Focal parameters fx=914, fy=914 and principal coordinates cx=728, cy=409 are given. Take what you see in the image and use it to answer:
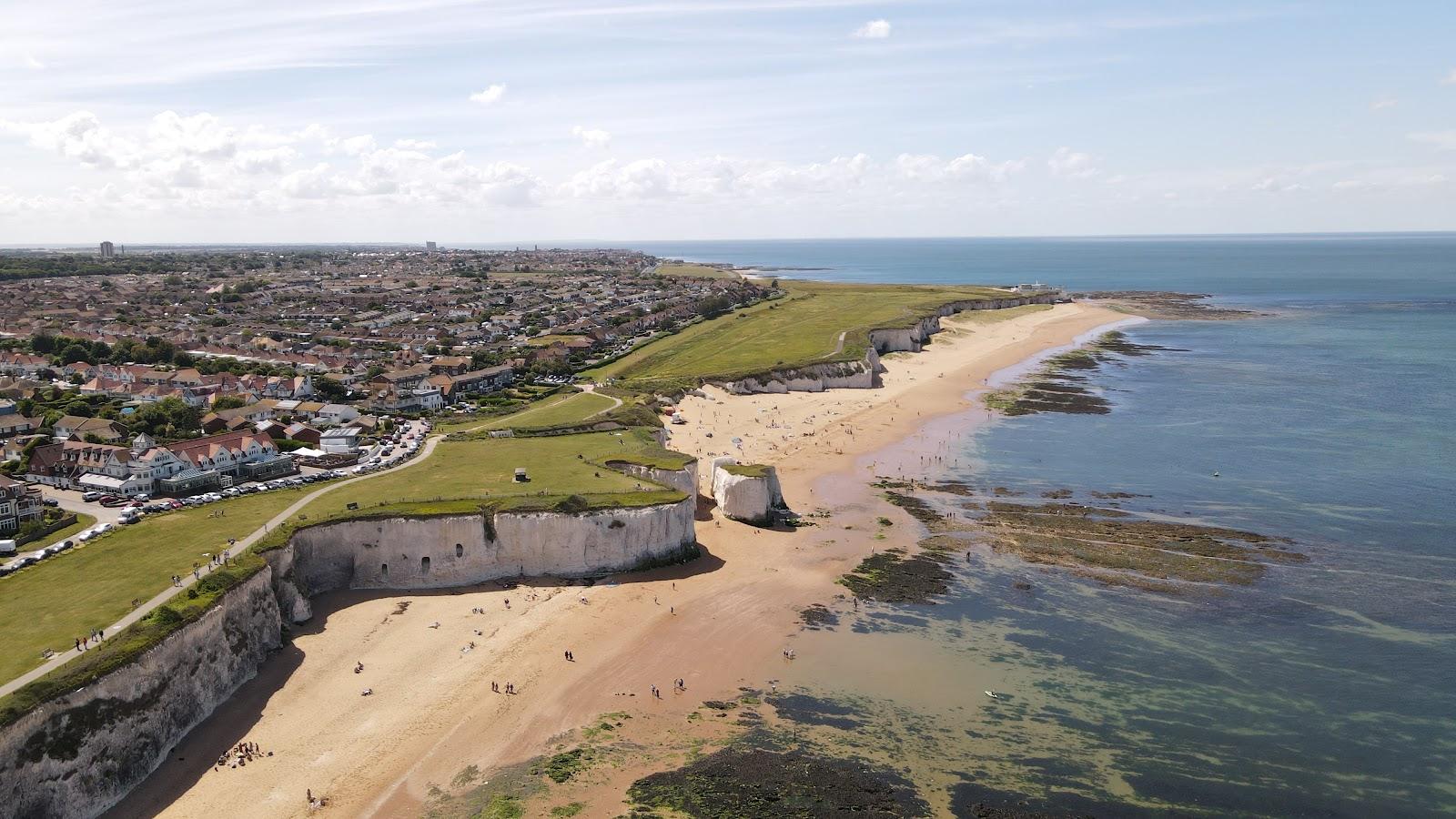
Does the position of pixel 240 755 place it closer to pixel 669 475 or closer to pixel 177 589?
pixel 177 589

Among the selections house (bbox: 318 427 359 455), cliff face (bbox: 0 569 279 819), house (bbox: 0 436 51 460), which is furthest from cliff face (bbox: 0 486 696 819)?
house (bbox: 0 436 51 460)

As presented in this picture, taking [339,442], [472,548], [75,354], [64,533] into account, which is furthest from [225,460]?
[75,354]

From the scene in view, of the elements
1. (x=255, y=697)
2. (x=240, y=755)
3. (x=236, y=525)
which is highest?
(x=236, y=525)

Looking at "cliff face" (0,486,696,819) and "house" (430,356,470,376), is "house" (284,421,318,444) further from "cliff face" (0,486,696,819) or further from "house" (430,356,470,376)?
"house" (430,356,470,376)

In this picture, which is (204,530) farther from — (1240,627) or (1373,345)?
(1373,345)

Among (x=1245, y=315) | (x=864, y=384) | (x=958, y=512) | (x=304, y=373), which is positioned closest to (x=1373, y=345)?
(x=1245, y=315)

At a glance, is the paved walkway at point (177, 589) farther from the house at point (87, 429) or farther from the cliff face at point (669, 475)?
the house at point (87, 429)
